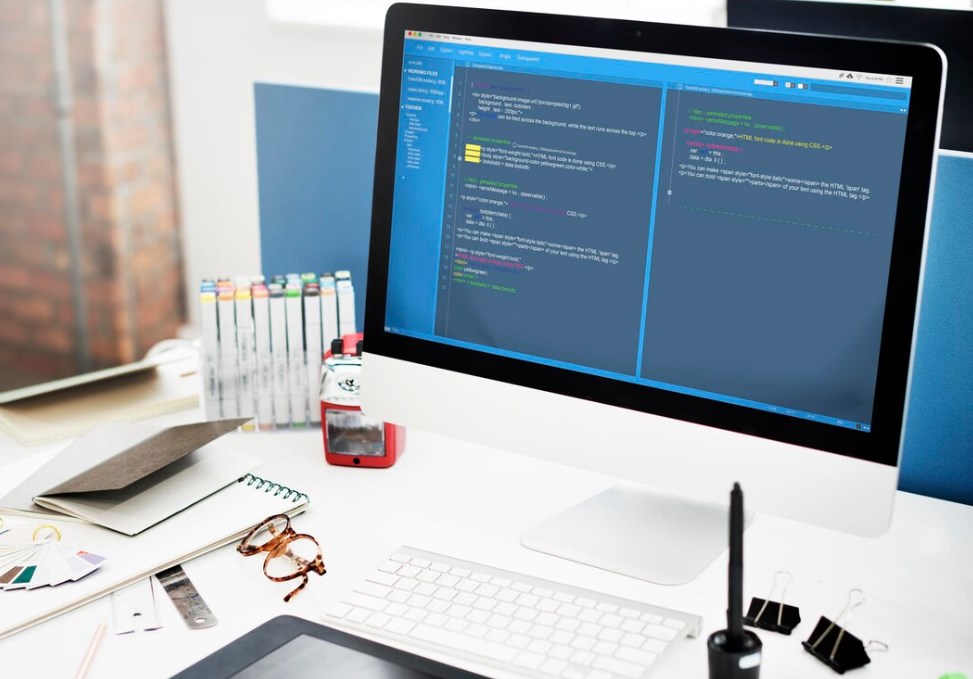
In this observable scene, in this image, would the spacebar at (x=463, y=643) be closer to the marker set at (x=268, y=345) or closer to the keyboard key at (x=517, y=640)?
the keyboard key at (x=517, y=640)

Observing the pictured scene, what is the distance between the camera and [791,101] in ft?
3.09

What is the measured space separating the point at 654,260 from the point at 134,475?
592 mm

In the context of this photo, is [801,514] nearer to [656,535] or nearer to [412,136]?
[656,535]

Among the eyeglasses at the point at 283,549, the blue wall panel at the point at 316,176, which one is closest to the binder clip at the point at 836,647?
the eyeglasses at the point at 283,549

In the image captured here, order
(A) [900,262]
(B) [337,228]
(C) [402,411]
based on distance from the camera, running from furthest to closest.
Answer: (B) [337,228]
(C) [402,411]
(A) [900,262]

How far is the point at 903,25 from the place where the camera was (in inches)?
52.0

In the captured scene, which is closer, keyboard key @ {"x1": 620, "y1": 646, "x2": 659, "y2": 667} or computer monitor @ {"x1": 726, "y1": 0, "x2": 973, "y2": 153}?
keyboard key @ {"x1": 620, "y1": 646, "x2": 659, "y2": 667}

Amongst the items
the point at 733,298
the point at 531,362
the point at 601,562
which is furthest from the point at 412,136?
the point at 601,562

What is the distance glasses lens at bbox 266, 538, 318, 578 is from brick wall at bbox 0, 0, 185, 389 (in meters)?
2.24

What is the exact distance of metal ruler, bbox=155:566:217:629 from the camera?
95cm

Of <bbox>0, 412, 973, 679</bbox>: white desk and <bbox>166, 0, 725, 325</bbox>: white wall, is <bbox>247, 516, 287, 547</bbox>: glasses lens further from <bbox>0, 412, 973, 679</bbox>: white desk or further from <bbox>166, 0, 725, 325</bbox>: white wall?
<bbox>166, 0, 725, 325</bbox>: white wall

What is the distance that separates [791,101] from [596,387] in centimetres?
33

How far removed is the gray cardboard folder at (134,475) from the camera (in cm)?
112

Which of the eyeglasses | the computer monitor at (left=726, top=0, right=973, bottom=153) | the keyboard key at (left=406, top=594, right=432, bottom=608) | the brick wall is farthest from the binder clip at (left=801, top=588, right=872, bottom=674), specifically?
the brick wall
